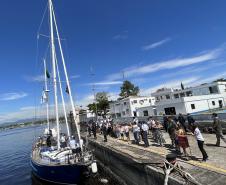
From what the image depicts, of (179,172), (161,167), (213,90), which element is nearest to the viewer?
(179,172)

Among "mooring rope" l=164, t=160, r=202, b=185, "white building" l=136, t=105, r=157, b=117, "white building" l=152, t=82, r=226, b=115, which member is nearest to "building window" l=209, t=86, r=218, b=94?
"white building" l=152, t=82, r=226, b=115

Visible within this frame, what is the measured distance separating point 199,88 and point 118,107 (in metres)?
24.1

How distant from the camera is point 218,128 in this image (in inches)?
480

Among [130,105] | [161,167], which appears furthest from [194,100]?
[161,167]

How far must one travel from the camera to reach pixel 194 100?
39.0m

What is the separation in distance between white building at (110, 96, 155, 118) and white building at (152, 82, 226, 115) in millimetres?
7647

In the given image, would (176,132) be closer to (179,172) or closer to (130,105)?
(179,172)

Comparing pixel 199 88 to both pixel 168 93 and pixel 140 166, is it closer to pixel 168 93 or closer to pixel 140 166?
pixel 168 93

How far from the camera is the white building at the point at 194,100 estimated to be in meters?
38.3

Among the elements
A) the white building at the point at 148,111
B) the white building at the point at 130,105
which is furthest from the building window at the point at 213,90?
the white building at the point at 130,105

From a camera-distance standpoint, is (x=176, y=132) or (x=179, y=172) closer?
(x=179, y=172)

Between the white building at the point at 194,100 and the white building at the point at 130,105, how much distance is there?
301 inches

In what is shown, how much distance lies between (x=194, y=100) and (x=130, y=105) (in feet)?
69.2

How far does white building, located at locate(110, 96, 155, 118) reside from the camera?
187ft
